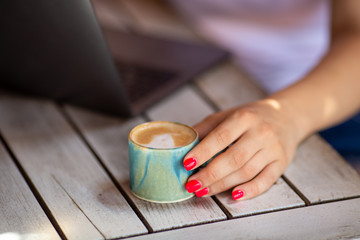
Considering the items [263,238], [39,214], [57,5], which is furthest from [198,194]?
[57,5]

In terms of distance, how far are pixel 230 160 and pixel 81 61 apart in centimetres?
36

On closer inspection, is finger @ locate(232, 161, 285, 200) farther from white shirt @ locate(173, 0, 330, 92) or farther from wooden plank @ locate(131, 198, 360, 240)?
white shirt @ locate(173, 0, 330, 92)

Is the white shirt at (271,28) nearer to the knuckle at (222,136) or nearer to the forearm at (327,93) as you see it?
the forearm at (327,93)

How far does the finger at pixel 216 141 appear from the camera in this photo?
2.89 ft

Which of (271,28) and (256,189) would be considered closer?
(256,189)

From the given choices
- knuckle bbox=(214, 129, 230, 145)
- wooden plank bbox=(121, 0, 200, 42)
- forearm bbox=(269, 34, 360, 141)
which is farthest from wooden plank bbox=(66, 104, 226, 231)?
wooden plank bbox=(121, 0, 200, 42)

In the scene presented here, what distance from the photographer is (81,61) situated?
1.07m

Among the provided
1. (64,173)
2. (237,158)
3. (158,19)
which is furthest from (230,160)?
(158,19)

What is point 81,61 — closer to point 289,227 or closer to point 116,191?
point 116,191

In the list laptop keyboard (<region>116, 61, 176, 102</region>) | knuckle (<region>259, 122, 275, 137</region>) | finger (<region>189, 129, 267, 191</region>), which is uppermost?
laptop keyboard (<region>116, 61, 176, 102</region>)

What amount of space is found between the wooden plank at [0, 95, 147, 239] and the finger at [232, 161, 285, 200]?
178 millimetres

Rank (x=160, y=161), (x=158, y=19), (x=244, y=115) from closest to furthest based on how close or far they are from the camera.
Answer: (x=160, y=161), (x=244, y=115), (x=158, y=19)

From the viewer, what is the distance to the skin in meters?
0.92

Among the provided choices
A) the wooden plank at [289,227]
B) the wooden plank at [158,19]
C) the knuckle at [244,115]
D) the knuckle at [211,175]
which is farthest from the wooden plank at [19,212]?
the wooden plank at [158,19]
